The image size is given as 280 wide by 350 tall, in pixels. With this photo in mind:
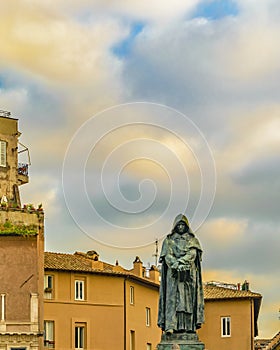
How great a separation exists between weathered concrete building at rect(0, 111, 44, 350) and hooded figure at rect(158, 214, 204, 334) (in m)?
43.9

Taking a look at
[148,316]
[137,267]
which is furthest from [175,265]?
[137,267]

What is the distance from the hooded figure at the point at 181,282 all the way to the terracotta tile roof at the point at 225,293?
203 ft

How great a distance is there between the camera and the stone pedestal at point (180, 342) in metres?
31.1

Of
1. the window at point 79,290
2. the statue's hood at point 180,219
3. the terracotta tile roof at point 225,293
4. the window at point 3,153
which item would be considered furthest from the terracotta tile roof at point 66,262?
the statue's hood at point 180,219

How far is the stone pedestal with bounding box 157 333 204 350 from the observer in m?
31.1

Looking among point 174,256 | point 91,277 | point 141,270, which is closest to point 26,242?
point 91,277

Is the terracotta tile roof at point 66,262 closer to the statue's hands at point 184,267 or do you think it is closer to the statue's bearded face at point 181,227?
the statue's bearded face at point 181,227

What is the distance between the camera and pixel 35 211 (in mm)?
78062

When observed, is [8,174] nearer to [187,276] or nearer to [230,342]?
[230,342]

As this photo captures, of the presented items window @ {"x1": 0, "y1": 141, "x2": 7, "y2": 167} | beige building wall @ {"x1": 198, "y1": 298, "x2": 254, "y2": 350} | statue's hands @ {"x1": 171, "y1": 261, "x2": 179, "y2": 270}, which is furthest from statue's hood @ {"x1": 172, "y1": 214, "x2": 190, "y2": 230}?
beige building wall @ {"x1": 198, "y1": 298, "x2": 254, "y2": 350}

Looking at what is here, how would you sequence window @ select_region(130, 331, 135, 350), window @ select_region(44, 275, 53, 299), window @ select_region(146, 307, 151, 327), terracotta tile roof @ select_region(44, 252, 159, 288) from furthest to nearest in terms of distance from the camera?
window @ select_region(146, 307, 151, 327), window @ select_region(130, 331, 135, 350), terracotta tile roof @ select_region(44, 252, 159, 288), window @ select_region(44, 275, 53, 299)

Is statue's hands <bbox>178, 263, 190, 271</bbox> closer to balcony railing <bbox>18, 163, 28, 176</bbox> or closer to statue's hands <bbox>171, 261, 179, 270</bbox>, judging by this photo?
statue's hands <bbox>171, 261, 179, 270</bbox>

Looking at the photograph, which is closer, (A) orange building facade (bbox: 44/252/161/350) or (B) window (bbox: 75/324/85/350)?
(A) orange building facade (bbox: 44/252/161/350)

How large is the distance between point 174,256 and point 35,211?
46.6 m
